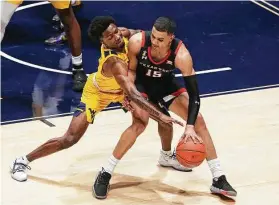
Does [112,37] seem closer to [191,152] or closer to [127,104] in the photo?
[127,104]

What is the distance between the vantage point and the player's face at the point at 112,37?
5922 millimetres

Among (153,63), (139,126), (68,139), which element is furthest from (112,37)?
(68,139)

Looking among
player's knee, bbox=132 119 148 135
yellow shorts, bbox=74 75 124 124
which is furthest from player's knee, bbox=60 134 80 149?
player's knee, bbox=132 119 148 135

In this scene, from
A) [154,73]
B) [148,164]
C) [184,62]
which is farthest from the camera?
[148,164]

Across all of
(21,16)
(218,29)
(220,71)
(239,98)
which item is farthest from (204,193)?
(21,16)

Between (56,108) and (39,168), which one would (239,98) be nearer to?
(56,108)

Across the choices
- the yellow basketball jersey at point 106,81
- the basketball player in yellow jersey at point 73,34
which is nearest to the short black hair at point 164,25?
the yellow basketball jersey at point 106,81

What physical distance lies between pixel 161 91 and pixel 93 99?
2.10 feet

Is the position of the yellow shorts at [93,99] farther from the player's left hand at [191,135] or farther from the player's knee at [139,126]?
the player's left hand at [191,135]

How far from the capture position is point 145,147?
23.3 ft

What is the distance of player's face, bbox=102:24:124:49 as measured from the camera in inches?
233

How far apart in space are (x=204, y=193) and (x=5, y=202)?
175 centimetres

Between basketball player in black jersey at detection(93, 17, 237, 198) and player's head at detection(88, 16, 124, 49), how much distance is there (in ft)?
0.42

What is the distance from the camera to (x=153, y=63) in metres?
5.92
